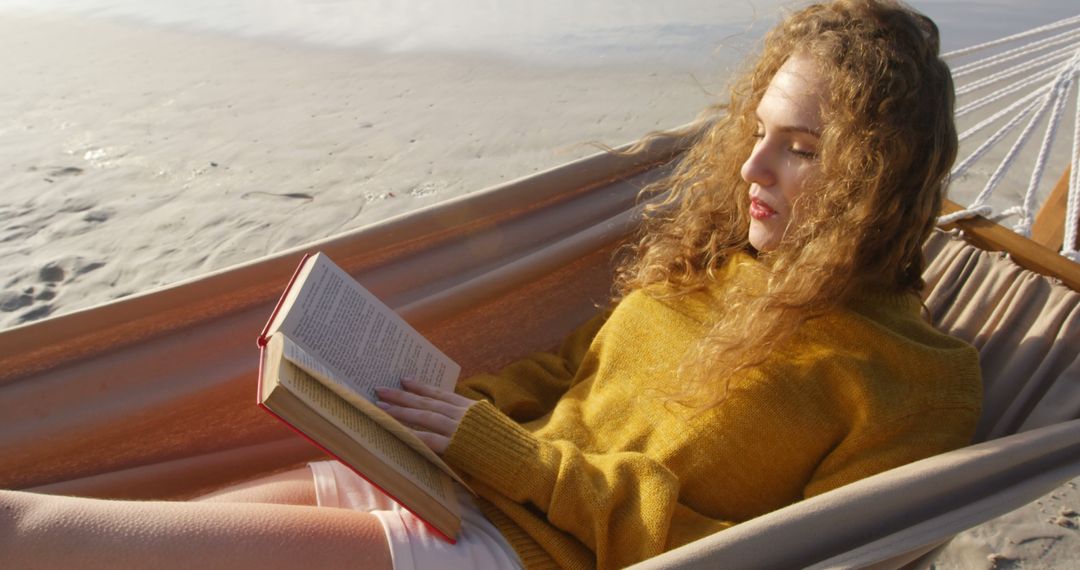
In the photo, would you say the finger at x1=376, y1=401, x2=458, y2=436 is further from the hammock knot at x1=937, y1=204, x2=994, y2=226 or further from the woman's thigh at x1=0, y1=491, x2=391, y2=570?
the hammock knot at x1=937, y1=204, x2=994, y2=226

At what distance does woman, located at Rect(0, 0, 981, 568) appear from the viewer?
44.3 inches

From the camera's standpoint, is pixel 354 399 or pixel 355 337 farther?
pixel 355 337

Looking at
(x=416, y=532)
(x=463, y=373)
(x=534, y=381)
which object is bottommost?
(x=463, y=373)

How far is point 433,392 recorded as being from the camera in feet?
4.03

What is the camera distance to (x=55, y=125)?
154 inches

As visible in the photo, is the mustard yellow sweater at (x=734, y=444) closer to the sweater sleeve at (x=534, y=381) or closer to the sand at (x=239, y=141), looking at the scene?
the sweater sleeve at (x=534, y=381)

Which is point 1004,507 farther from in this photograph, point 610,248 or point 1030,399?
point 610,248

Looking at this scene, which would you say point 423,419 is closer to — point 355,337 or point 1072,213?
point 355,337

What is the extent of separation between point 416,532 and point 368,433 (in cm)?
14

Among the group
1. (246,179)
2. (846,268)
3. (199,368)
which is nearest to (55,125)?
(246,179)

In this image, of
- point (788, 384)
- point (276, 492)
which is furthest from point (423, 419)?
point (788, 384)

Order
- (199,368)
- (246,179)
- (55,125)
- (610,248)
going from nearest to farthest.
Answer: (199,368) → (610,248) → (246,179) → (55,125)

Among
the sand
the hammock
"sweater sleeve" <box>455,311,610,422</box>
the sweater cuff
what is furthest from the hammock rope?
the sand

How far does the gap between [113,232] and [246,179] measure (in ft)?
1.90
